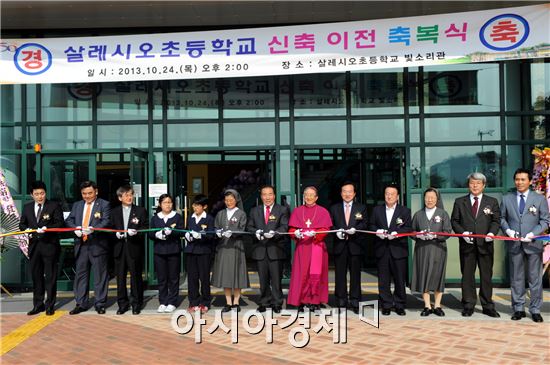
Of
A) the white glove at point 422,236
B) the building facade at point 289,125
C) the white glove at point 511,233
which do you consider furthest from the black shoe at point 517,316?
the building facade at point 289,125

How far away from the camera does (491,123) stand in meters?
7.70

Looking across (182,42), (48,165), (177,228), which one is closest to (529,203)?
(177,228)

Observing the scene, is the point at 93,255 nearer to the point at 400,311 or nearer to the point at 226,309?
the point at 226,309

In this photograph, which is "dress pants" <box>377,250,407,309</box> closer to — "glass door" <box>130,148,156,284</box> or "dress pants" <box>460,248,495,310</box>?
"dress pants" <box>460,248,495,310</box>

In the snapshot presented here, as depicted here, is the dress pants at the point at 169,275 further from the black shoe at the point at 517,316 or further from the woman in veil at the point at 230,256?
the black shoe at the point at 517,316

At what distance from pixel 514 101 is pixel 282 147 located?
353cm

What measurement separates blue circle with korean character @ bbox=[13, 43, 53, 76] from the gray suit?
20.6 ft

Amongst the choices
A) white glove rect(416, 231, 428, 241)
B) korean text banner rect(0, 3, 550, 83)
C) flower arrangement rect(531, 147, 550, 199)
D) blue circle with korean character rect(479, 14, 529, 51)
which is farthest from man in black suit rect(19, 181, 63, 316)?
flower arrangement rect(531, 147, 550, 199)

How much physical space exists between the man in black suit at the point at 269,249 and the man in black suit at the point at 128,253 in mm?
1370

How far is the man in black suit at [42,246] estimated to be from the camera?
20.4ft

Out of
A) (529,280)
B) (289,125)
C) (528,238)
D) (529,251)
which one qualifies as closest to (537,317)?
(529,280)

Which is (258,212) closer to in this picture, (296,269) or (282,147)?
(296,269)

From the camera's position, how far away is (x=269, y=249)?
617 cm

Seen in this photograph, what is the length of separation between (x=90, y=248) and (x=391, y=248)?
144 inches
